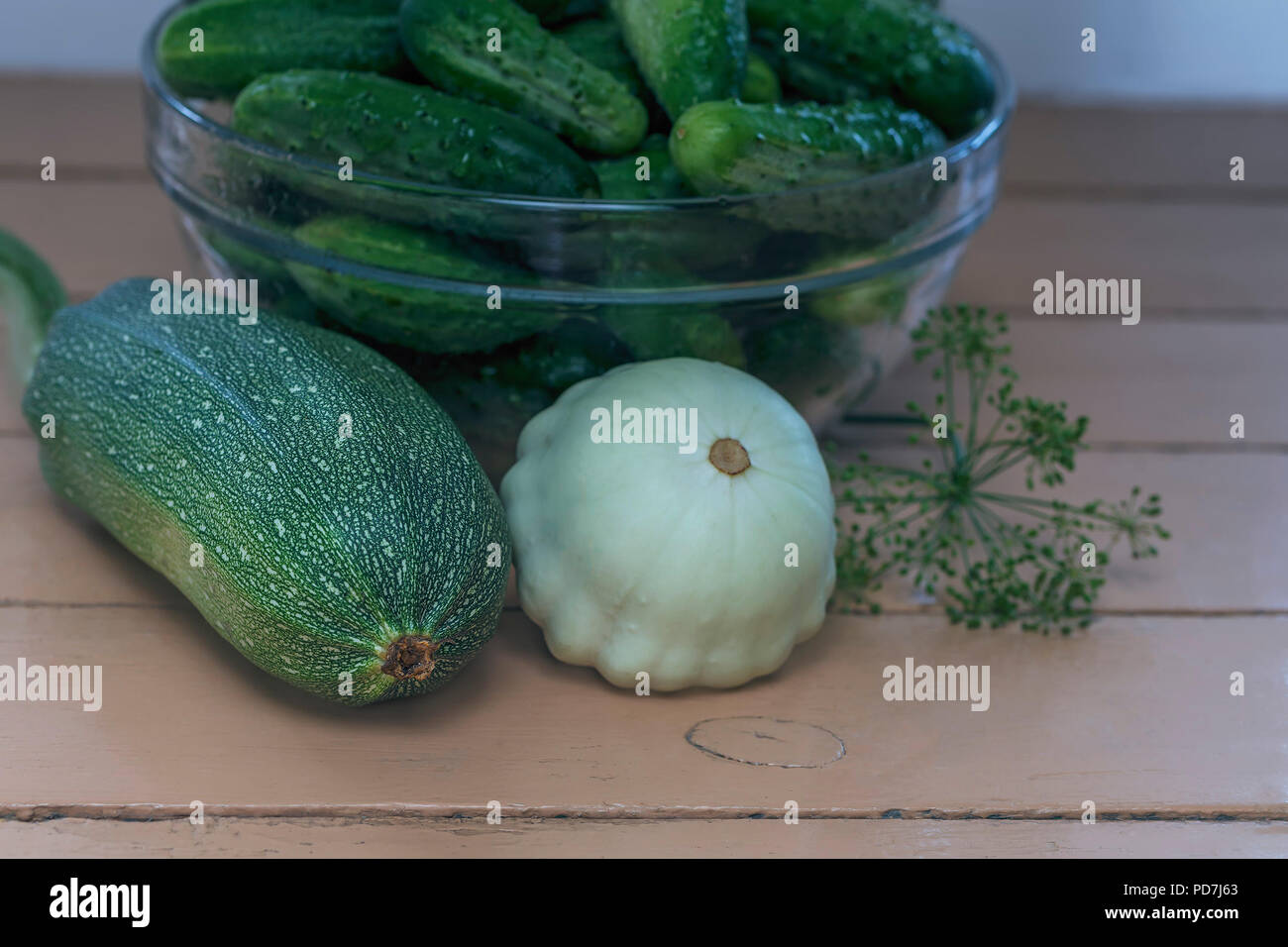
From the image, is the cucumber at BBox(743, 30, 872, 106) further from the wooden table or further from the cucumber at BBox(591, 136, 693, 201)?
the wooden table

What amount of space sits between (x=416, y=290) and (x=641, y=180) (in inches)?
6.5

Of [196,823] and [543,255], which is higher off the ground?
[543,255]

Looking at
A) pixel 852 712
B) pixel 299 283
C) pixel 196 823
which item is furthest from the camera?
pixel 299 283

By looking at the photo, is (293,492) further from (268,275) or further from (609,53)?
(609,53)

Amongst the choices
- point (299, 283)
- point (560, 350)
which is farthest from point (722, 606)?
point (299, 283)

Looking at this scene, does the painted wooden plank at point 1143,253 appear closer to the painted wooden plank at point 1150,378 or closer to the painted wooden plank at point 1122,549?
the painted wooden plank at point 1150,378

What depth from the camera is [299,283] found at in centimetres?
94

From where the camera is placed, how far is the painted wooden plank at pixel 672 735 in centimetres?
76

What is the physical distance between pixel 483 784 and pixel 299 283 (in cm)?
38

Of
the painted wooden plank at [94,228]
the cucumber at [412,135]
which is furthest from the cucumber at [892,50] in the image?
the painted wooden plank at [94,228]

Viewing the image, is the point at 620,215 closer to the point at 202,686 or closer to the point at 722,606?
the point at 722,606

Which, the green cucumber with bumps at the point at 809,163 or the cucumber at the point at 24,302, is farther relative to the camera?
the cucumber at the point at 24,302

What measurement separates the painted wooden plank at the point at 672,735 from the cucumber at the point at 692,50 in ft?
1.21

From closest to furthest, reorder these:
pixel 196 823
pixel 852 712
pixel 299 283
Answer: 1. pixel 196 823
2. pixel 852 712
3. pixel 299 283
